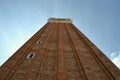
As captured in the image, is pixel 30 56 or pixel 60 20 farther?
pixel 60 20

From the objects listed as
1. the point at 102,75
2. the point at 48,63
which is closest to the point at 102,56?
the point at 102,75

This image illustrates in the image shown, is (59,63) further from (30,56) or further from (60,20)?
(60,20)

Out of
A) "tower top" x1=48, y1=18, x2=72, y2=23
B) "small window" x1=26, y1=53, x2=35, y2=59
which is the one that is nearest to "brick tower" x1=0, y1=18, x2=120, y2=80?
"small window" x1=26, y1=53, x2=35, y2=59

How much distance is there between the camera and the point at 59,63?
12.1 metres

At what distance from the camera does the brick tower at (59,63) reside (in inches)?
422

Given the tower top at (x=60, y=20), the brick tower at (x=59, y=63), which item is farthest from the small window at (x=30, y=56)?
the tower top at (x=60, y=20)

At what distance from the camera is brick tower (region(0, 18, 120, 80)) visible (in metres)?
10.7

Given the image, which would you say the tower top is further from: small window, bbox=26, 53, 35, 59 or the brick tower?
small window, bbox=26, 53, 35, 59

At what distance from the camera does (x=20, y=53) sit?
1462 cm

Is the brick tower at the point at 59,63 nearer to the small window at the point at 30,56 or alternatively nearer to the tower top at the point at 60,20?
the small window at the point at 30,56

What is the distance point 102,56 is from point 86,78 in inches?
142

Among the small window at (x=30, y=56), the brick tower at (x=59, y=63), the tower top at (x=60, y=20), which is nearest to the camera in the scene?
the brick tower at (x=59, y=63)

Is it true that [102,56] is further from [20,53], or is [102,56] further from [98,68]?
[20,53]

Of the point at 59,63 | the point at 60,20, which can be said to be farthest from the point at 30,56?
the point at 60,20
